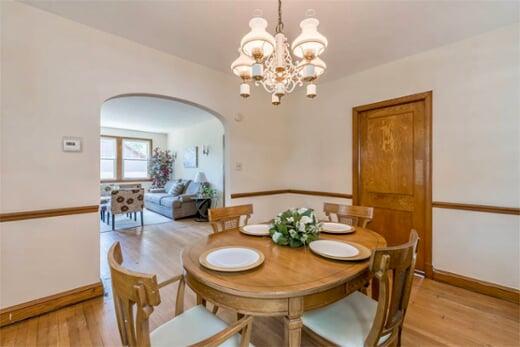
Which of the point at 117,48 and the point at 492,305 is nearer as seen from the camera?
the point at 492,305

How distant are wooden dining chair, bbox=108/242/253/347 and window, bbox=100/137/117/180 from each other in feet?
23.9

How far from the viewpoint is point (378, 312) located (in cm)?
105

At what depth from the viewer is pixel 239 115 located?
11.1ft

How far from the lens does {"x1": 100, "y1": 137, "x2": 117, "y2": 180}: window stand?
23.6ft

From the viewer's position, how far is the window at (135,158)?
25.0ft

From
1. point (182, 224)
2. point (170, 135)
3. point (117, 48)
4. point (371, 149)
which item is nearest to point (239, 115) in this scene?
point (117, 48)

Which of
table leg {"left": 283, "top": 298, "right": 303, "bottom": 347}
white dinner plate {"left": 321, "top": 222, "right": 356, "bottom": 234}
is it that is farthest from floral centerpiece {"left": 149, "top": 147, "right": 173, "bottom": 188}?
table leg {"left": 283, "top": 298, "right": 303, "bottom": 347}

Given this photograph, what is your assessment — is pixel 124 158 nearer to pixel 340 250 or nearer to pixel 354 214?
pixel 354 214

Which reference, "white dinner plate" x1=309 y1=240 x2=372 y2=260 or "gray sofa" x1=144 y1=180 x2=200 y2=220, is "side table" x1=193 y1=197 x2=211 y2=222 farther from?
"white dinner plate" x1=309 y1=240 x2=372 y2=260

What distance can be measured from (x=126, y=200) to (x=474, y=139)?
17.6ft

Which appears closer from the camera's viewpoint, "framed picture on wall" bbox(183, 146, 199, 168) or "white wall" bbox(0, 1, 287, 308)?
"white wall" bbox(0, 1, 287, 308)

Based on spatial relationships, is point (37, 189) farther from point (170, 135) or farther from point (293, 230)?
point (170, 135)

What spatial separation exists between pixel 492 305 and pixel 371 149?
1.91m

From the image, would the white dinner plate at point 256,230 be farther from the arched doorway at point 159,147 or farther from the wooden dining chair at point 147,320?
the arched doorway at point 159,147
